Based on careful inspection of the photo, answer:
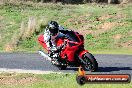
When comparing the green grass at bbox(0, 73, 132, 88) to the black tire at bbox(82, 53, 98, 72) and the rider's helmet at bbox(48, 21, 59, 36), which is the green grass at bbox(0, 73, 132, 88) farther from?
the rider's helmet at bbox(48, 21, 59, 36)

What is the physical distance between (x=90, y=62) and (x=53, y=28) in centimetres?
171

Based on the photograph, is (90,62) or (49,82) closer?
(49,82)

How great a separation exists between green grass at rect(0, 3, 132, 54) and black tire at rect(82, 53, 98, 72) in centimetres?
996

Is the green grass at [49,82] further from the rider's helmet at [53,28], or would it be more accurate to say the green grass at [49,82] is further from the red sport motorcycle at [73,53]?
the rider's helmet at [53,28]

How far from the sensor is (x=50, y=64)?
1714 centimetres

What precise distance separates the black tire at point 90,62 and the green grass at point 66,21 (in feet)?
32.7

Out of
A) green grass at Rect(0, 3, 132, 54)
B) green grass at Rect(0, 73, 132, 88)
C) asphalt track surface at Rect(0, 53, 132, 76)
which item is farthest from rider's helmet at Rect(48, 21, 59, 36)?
green grass at Rect(0, 3, 132, 54)

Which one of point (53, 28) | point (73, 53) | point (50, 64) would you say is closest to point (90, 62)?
point (73, 53)

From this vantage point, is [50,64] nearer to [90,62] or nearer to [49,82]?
[90,62]

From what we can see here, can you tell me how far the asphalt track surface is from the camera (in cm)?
1557

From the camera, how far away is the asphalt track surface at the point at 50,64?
15.6 meters

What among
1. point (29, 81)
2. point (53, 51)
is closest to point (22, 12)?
point (53, 51)

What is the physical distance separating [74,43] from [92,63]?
36.4 inches

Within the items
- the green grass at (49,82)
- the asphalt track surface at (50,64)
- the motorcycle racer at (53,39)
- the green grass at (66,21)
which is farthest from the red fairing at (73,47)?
the green grass at (66,21)
